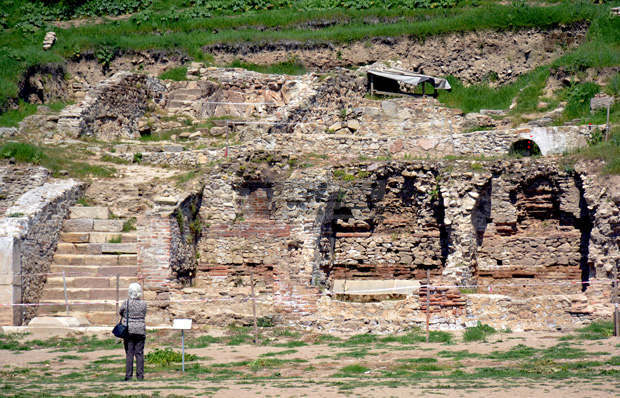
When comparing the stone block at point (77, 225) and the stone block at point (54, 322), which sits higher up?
the stone block at point (77, 225)

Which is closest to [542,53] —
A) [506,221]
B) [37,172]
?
[506,221]

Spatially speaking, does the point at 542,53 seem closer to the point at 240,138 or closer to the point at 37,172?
the point at 240,138

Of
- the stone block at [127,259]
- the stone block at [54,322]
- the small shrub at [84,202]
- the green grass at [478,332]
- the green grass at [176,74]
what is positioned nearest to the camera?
the green grass at [478,332]

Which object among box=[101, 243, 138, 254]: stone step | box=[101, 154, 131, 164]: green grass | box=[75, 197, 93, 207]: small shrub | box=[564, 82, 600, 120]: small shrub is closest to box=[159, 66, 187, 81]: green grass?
box=[101, 154, 131, 164]: green grass

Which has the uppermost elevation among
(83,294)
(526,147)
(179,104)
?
(179,104)

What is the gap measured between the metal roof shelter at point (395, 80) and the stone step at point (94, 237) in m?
12.6

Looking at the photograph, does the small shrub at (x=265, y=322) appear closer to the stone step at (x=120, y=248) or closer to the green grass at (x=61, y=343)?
the green grass at (x=61, y=343)

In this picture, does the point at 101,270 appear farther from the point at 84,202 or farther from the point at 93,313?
the point at 84,202

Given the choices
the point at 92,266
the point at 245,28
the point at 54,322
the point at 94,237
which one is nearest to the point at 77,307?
the point at 54,322

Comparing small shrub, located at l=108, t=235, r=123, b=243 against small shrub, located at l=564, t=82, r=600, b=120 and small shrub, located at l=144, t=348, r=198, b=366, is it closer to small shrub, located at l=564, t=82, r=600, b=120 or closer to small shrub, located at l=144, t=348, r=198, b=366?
small shrub, located at l=144, t=348, r=198, b=366

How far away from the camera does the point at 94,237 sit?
1119 inches

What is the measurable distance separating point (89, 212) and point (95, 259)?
189 centimetres

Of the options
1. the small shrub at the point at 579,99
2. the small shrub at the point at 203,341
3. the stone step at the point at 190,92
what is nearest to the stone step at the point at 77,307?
the small shrub at the point at 203,341

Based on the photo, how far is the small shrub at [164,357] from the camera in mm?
21453
